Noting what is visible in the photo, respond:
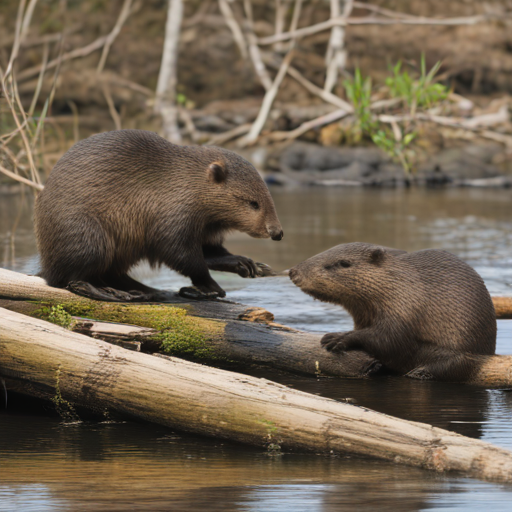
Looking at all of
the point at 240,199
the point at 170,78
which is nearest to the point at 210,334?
the point at 240,199

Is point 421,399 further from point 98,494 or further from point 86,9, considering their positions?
point 86,9

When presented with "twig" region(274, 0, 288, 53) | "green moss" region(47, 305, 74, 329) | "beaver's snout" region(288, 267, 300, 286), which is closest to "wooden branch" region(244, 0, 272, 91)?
"twig" region(274, 0, 288, 53)

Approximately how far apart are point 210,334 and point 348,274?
3.31 ft

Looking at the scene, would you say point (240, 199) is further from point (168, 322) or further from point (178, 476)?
point (178, 476)

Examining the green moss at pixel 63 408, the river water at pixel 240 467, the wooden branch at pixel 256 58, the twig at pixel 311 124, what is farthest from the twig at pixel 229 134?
the green moss at pixel 63 408

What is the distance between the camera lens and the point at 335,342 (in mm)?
5172

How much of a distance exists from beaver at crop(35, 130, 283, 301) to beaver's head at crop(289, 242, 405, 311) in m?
0.39

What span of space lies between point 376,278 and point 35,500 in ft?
9.19

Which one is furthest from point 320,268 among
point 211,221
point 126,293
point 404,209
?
point 404,209

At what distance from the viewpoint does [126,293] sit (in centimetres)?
554

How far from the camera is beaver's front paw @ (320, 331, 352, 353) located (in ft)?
16.9

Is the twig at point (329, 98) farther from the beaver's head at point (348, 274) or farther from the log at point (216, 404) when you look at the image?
the log at point (216, 404)

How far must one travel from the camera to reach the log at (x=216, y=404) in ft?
11.4

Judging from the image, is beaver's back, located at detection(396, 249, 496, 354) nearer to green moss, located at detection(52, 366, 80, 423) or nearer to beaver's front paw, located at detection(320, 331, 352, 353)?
beaver's front paw, located at detection(320, 331, 352, 353)
